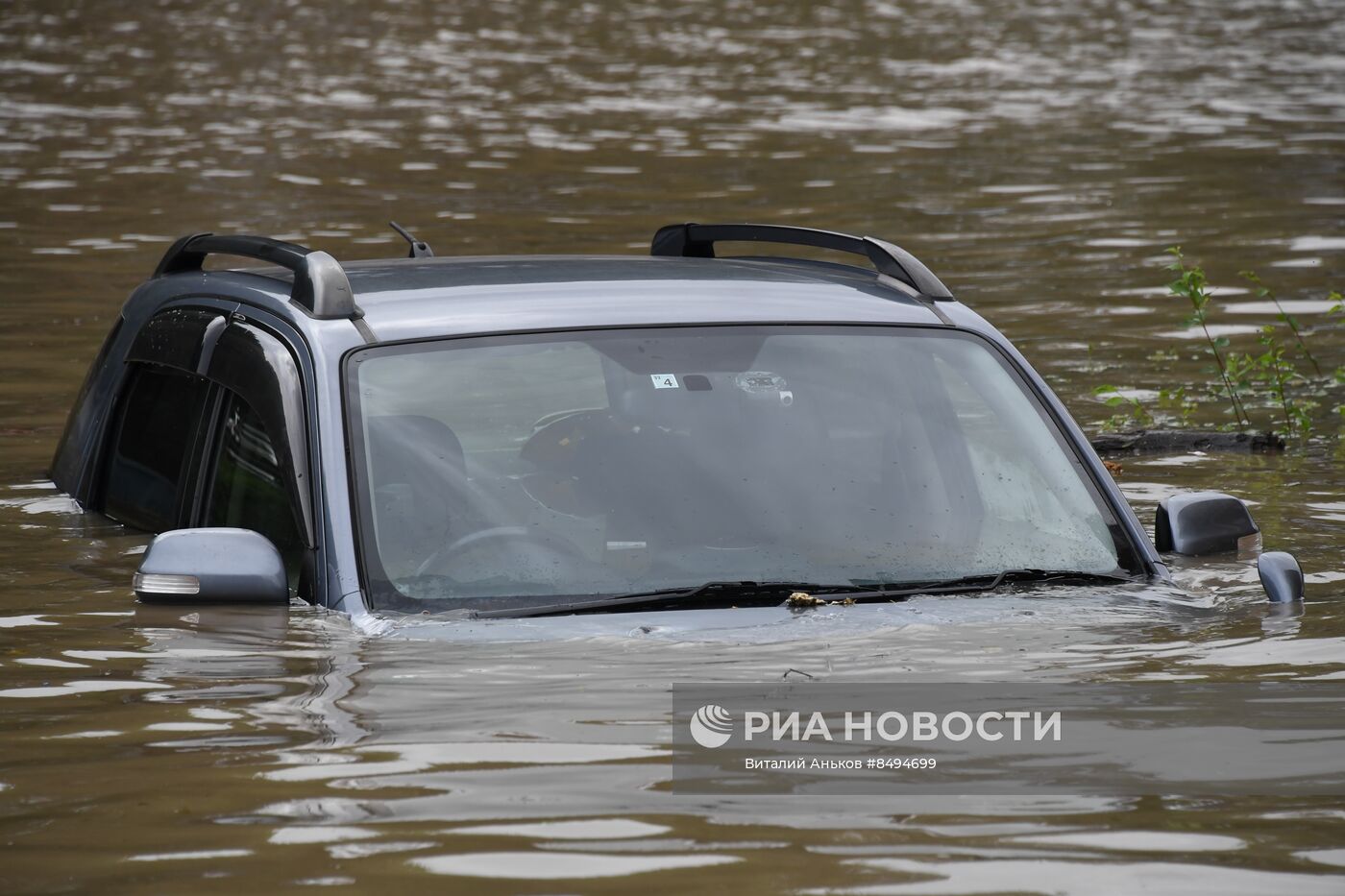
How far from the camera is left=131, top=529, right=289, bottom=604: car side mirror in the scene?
4.67m

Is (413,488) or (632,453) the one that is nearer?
(413,488)

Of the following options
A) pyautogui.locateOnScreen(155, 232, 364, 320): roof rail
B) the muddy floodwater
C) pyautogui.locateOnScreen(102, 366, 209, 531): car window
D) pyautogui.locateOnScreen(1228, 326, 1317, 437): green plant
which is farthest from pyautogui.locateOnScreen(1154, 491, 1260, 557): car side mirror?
pyautogui.locateOnScreen(1228, 326, 1317, 437): green plant

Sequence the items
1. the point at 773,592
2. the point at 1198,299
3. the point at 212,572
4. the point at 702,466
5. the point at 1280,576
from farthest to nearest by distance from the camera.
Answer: the point at 1198,299 < the point at 1280,576 < the point at 702,466 < the point at 773,592 < the point at 212,572

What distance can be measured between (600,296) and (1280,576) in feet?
5.76

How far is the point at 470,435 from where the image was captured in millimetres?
5059

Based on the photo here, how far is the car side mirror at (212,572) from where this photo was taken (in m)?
4.67

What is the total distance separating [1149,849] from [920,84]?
3117cm

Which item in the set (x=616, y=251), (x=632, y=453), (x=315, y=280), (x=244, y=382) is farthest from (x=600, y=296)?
(x=616, y=251)

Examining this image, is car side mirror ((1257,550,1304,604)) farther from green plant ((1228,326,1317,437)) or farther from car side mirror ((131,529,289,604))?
green plant ((1228,326,1317,437))

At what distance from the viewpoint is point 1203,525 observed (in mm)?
5277

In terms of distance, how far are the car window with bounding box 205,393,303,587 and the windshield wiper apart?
629 mm

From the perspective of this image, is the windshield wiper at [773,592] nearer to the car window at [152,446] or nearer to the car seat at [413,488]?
the car seat at [413,488]

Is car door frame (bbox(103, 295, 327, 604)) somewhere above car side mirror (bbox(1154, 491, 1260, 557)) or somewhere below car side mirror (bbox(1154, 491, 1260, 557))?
above

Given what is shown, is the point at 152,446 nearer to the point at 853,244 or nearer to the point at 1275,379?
the point at 853,244
